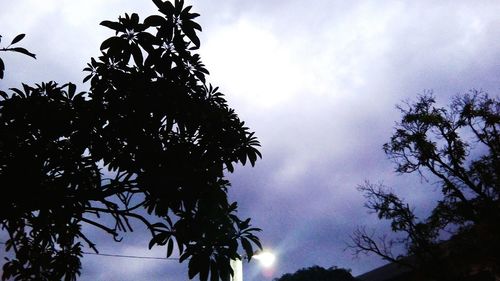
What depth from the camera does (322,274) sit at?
106 feet

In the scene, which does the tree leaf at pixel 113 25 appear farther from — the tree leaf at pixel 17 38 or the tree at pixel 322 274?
the tree at pixel 322 274

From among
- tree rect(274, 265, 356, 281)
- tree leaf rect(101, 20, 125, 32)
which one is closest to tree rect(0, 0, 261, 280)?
tree leaf rect(101, 20, 125, 32)

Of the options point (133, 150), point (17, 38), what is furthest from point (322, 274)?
point (17, 38)

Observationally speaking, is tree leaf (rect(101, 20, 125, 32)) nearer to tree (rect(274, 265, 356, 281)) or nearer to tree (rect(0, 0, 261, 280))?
tree (rect(0, 0, 261, 280))

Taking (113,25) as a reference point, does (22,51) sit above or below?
below

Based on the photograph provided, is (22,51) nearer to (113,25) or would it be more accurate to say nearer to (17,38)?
(17,38)

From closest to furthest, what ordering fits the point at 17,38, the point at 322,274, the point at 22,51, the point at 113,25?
the point at 22,51, the point at 17,38, the point at 113,25, the point at 322,274

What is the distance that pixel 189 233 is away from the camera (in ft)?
13.9

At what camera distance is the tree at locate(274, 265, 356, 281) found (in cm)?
3200

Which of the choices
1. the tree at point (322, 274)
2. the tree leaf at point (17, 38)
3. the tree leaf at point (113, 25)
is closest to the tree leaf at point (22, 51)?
the tree leaf at point (17, 38)

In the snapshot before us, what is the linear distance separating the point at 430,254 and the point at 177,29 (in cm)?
1728

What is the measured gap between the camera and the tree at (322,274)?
32.0m

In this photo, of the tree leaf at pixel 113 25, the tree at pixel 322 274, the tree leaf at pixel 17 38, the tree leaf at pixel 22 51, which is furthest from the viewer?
the tree at pixel 322 274

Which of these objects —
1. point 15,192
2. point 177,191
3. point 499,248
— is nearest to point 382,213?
point 499,248
